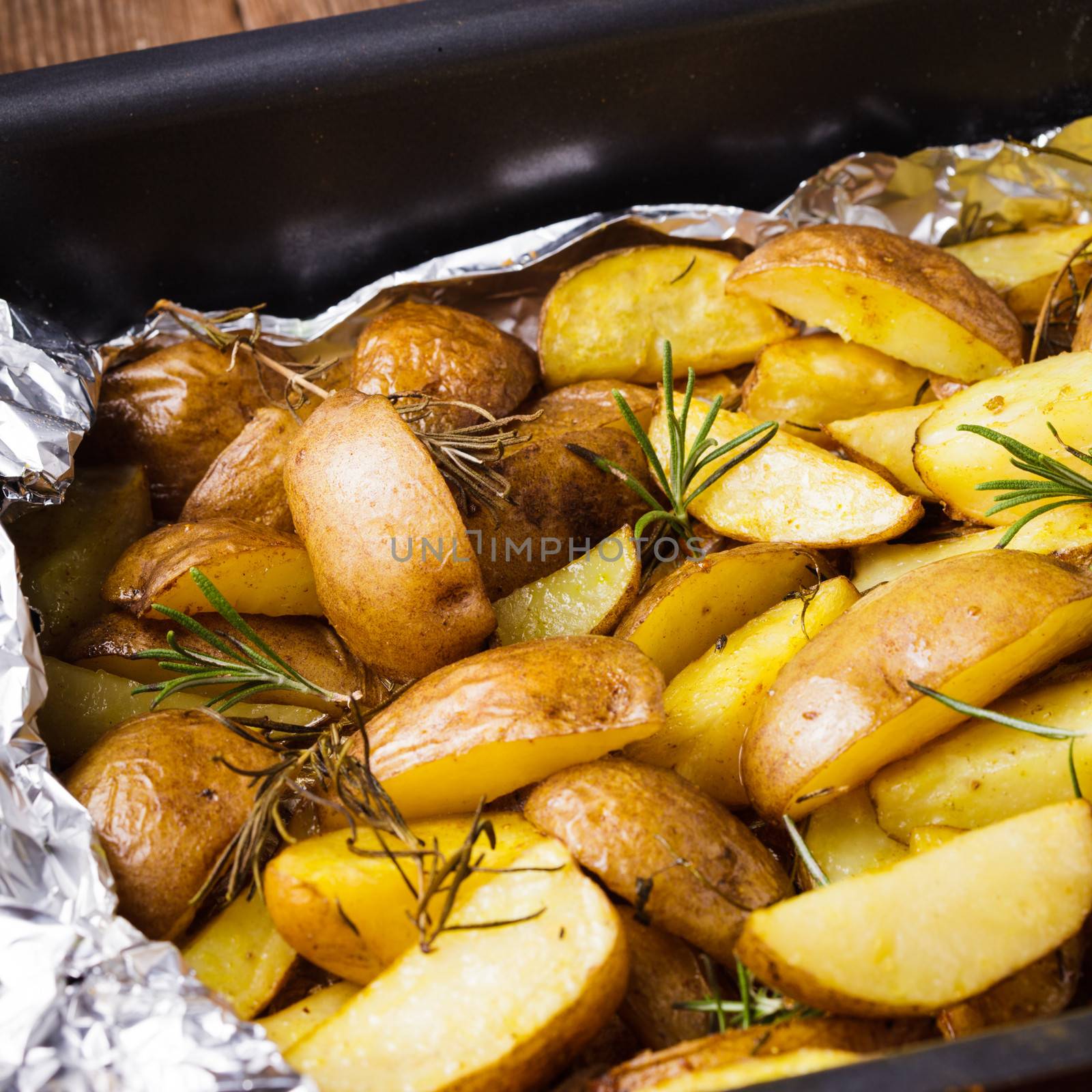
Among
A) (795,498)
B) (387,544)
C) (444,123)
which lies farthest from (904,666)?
(444,123)

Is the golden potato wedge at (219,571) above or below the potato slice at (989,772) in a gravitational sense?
above

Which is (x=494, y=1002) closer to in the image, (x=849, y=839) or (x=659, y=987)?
(x=659, y=987)

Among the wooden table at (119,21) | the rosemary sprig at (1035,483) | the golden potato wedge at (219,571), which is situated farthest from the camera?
the wooden table at (119,21)

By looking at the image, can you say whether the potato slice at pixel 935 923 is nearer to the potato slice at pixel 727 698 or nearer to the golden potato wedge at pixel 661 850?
the golden potato wedge at pixel 661 850

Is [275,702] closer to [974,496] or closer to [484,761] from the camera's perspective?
[484,761]

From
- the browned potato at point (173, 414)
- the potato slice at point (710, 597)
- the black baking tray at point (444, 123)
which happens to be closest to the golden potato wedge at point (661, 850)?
the potato slice at point (710, 597)

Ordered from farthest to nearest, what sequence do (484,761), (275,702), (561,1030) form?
(275,702)
(484,761)
(561,1030)

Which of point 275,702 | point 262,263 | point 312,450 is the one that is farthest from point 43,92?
point 275,702

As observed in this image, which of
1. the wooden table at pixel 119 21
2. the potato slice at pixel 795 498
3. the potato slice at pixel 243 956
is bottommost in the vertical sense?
the potato slice at pixel 243 956
